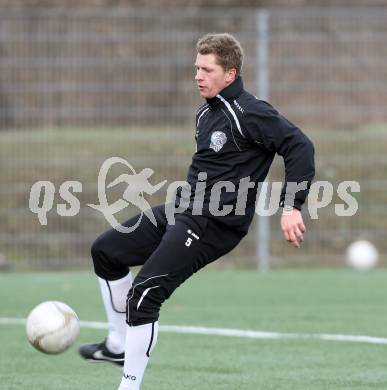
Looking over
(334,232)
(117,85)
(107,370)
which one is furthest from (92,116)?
(107,370)

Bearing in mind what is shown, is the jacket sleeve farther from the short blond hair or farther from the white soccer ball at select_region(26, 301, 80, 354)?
the white soccer ball at select_region(26, 301, 80, 354)

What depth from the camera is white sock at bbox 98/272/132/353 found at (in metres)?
6.73

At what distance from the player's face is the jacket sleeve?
252 mm

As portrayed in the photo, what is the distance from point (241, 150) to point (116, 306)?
1250 mm

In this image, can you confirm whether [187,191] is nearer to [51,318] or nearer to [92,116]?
[51,318]

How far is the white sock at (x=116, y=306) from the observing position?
6.73m

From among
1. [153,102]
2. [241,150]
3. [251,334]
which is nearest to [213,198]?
[241,150]

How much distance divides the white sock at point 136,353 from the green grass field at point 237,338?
1.72 feet

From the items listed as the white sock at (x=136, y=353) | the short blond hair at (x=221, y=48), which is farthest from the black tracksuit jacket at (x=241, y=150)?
the white sock at (x=136, y=353)

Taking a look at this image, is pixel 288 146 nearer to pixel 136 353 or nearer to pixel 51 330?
pixel 136 353

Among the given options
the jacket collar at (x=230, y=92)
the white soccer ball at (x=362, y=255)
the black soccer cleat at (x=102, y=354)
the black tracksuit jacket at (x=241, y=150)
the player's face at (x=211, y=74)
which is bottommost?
the white soccer ball at (x=362, y=255)

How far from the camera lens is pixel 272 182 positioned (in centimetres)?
1438

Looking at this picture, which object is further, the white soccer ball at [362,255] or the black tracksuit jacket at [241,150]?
the white soccer ball at [362,255]

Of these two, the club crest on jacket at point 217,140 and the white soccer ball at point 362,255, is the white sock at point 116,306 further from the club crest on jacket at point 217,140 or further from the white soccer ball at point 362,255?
the white soccer ball at point 362,255
